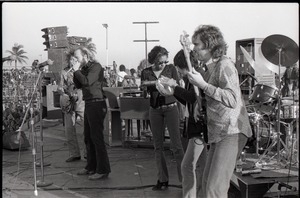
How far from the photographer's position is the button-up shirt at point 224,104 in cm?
311

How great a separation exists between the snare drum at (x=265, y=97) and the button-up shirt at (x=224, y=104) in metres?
3.43

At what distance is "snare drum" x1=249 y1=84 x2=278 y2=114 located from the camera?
21.5 feet

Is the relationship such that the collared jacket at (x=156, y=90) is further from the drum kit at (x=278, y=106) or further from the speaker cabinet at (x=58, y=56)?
the speaker cabinet at (x=58, y=56)

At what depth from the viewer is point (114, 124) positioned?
332 inches

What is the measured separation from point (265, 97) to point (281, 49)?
44.5 inches

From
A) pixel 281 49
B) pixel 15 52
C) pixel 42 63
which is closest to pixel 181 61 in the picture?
pixel 15 52

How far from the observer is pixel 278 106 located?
5.80 m

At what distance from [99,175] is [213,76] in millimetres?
2999

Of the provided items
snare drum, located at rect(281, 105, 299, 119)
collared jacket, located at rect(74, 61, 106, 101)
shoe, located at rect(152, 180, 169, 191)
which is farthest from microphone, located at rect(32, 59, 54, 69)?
snare drum, located at rect(281, 105, 299, 119)

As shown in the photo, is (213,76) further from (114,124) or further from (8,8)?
(114,124)

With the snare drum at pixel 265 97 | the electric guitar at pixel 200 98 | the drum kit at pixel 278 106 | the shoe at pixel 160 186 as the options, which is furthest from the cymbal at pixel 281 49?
the electric guitar at pixel 200 98

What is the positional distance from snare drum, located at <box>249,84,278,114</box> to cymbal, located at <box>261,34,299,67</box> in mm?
843

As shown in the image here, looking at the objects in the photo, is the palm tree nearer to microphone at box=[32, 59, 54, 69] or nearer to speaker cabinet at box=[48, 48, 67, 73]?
microphone at box=[32, 59, 54, 69]

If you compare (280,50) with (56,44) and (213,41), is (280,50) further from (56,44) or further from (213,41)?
(56,44)
